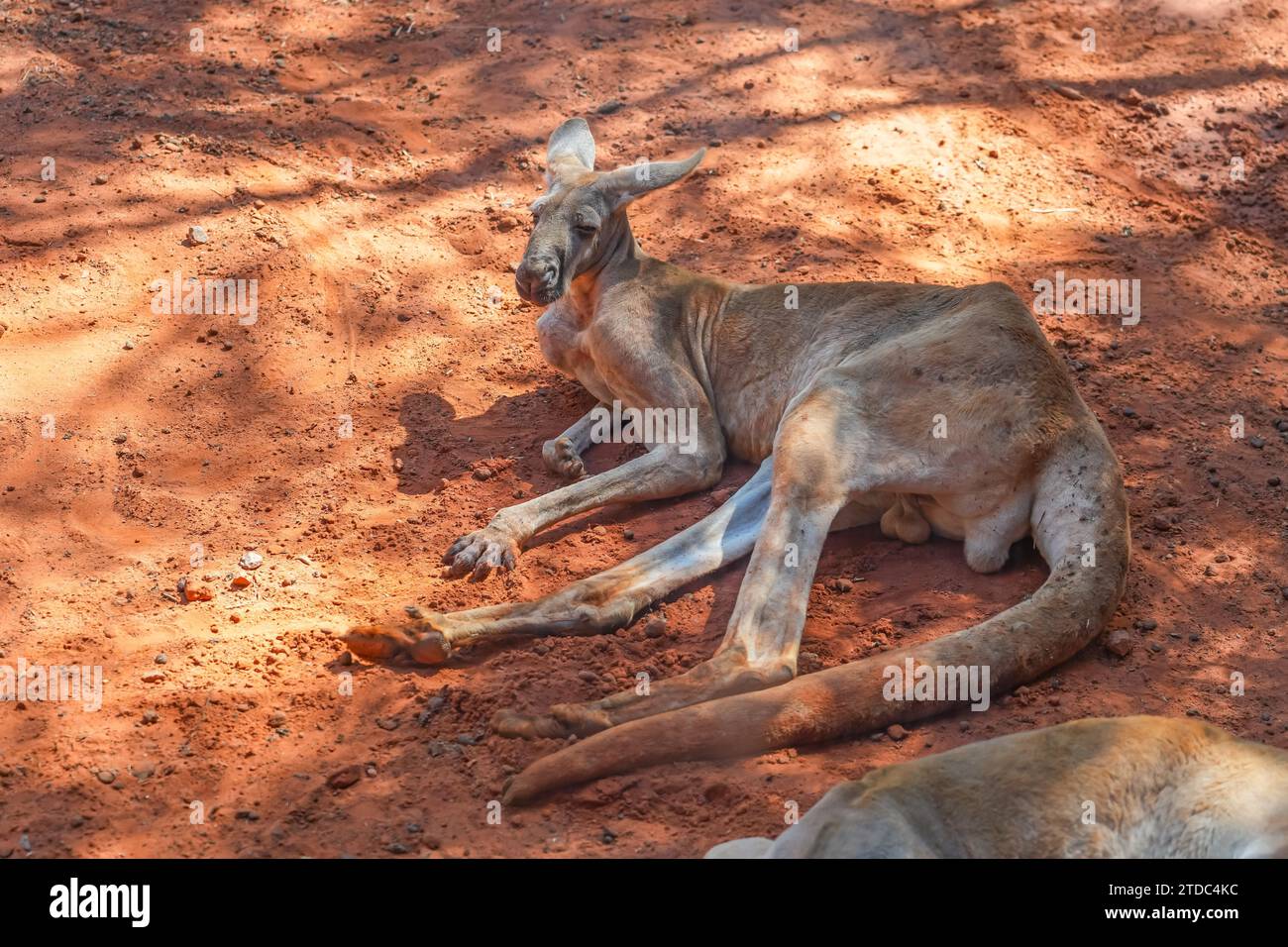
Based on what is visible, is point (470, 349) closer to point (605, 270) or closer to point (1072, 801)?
point (605, 270)

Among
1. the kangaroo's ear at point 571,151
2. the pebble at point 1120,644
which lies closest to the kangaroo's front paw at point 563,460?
the kangaroo's ear at point 571,151

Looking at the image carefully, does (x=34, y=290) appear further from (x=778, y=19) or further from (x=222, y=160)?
(x=778, y=19)

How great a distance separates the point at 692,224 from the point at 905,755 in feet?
12.6

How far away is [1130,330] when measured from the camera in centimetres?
624

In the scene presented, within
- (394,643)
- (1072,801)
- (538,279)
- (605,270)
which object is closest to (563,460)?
(538,279)

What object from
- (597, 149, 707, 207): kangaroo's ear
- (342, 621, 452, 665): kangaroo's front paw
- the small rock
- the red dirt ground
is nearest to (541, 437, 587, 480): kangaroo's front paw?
the red dirt ground

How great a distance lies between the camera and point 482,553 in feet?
16.5

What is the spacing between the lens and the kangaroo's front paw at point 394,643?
4.37m

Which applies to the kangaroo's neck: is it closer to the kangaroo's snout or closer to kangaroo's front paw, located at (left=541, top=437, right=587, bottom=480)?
the kangaroo's snout

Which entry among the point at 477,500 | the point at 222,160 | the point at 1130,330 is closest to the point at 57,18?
the point at 222,160

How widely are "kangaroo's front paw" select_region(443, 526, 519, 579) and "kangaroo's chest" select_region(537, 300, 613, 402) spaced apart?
1.07 meters

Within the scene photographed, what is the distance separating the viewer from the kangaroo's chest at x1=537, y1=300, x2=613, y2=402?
5.97 metres

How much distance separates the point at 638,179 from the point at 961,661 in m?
2.61

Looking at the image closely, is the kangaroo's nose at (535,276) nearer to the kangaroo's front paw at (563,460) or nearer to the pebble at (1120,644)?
the kangaroo's front paw at (563,460)
